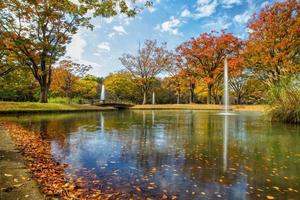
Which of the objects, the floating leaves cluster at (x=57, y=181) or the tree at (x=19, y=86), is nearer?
the floating leaves cluster at (x=57, y=181)

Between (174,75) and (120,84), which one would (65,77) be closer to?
(120,84)

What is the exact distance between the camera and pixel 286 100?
1332 cm

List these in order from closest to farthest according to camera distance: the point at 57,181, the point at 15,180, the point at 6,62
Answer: the point at 15,180 < the point at 57,181 < the point at 6,62

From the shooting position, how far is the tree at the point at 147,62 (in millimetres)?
46250

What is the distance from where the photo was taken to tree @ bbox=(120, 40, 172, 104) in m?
46.2

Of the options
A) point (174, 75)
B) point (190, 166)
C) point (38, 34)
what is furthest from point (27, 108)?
point (174, 75)

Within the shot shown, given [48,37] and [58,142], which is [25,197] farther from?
[48,37]

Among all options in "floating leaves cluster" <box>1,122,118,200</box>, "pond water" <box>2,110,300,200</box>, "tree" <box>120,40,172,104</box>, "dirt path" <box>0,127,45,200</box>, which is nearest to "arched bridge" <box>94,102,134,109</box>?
"tree" <box>120,40,172,104</box>

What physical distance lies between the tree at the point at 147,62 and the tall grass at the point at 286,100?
32.8 metres

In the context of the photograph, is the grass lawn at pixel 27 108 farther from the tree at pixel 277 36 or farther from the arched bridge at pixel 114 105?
the tree at pixel 277 36

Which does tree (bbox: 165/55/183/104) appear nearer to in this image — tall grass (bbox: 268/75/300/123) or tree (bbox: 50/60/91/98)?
tree (bbox: 50/60/91/98)

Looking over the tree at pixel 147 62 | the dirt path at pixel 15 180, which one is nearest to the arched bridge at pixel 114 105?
the tree at pixel 147 62

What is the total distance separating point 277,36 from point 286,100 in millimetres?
20364

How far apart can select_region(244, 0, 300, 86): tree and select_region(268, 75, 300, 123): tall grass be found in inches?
624
